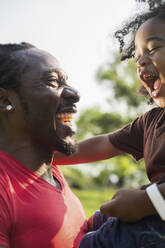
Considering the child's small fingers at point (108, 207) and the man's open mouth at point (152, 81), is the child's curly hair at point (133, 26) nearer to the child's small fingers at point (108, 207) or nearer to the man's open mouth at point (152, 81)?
the man's open mouth at point (152, 81)

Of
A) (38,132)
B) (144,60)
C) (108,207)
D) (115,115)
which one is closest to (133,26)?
(144,60)

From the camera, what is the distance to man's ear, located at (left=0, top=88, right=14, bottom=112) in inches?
97.0

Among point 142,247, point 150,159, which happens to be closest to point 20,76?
point 150,159

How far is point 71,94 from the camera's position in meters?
2.52

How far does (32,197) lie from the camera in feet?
7.25

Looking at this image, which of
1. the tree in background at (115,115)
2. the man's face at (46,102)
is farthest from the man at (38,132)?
the tree in background at (115,115)

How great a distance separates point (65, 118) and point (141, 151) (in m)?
0.68

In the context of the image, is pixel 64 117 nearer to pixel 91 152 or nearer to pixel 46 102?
pixel 46 102

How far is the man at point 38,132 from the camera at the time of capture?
7.35ft

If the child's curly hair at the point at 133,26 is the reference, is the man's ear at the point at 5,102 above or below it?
below

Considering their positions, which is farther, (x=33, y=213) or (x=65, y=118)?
(x=65, y=118)

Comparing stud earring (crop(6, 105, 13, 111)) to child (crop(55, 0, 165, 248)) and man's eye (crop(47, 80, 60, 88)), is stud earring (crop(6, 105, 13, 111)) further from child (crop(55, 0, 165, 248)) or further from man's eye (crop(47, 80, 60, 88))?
child (crop(55, 0, 165, 248))

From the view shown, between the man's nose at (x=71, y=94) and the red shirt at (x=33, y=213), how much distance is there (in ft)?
1.91

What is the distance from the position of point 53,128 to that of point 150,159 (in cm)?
69
